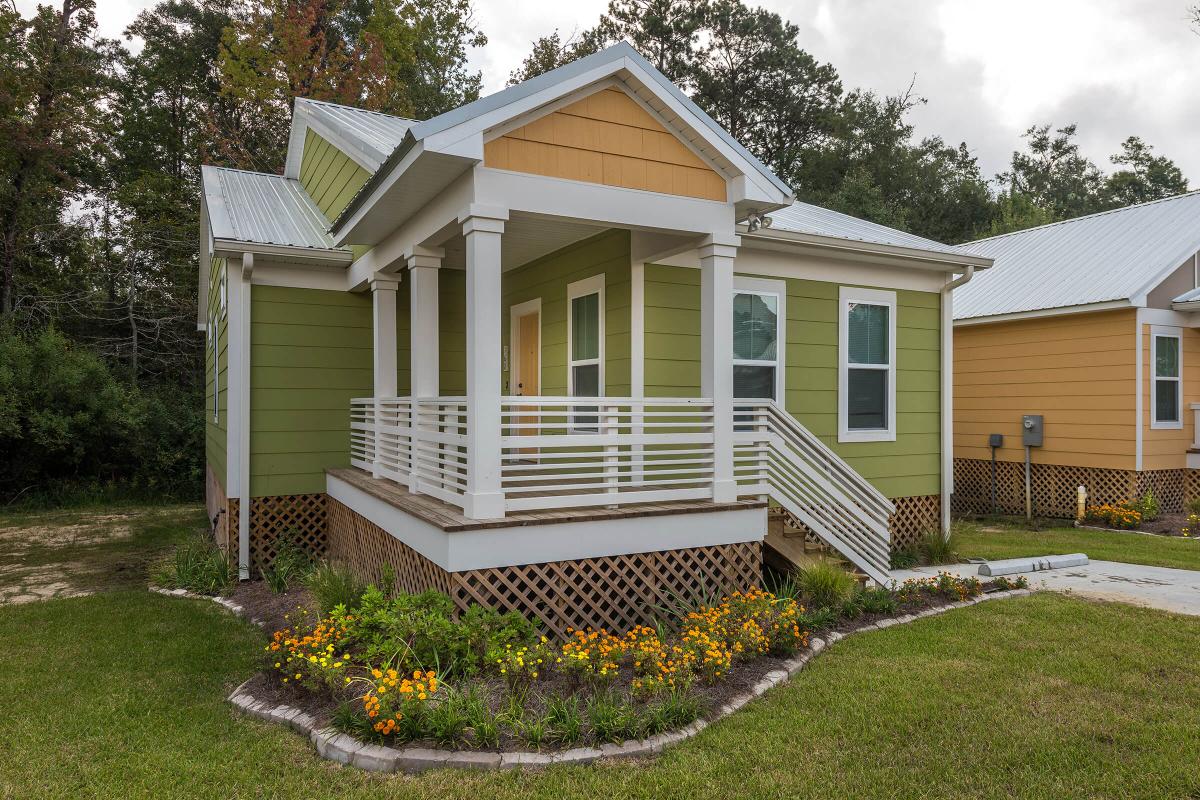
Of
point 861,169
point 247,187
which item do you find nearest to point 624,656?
point 247,187

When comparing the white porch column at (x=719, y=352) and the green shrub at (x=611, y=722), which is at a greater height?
the white porch column at (x=719, y=352)

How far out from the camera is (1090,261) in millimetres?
12797

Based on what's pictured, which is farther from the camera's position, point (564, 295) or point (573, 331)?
point (564, 295)

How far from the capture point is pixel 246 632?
6199 millimetres

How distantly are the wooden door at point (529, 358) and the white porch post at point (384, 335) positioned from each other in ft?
5.43

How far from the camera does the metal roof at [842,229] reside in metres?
8.62

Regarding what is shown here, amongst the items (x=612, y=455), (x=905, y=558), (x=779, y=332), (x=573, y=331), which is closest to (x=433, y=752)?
(x=612, y=455)

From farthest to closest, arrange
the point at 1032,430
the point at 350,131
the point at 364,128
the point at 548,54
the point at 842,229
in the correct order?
the point at 548,54 < the point at 1032,430 < the point at 364,128 < the point at 842,229 < the point at 350,131

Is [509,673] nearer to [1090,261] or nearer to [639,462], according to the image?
[639,462]

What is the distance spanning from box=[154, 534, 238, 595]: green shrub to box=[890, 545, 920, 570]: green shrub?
22.4 ft

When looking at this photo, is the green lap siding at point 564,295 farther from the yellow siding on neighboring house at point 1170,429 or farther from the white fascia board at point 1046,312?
the yellow siding on neighboring house at point 1170,429

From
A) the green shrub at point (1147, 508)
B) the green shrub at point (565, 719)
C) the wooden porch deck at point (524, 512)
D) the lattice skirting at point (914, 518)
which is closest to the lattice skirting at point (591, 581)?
the wooden porch deck at point (524, 512)

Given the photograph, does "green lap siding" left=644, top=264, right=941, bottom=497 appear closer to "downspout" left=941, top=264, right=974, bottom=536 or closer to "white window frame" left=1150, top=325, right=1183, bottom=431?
"downspout" left=941, top=264, right=974, bottom=536

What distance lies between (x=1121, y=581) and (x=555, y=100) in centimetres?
679
